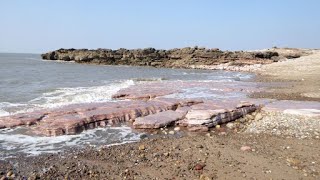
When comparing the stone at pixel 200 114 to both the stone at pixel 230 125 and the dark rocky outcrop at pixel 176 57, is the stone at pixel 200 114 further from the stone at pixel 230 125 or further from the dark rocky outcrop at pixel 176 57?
the dark rocky outcrop at pixel 176 57

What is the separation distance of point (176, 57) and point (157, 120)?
196 feet

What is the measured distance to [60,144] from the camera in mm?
9008

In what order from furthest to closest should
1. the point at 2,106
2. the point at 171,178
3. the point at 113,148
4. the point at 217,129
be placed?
the point at 2,106, the point at 217,129, the point at 113,148, the point at 171,178

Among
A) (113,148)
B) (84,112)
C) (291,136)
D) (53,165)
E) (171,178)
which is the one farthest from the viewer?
(84,112)

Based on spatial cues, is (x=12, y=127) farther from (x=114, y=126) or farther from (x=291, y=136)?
(x=291, y=136)

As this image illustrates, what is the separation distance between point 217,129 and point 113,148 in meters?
3.66

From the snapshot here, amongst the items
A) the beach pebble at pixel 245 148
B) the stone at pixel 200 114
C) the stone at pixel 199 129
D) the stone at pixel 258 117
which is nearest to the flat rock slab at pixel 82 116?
the stone at pixel 200 114

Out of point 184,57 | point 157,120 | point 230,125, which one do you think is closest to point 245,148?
point 230,125

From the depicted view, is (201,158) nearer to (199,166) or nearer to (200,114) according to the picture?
(199,166)

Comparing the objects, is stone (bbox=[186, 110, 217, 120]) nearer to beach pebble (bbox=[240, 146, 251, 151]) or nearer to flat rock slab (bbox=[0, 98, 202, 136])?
flat rock slab (bbox=[0, 98, 202, 136])

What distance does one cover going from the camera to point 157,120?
11047mm

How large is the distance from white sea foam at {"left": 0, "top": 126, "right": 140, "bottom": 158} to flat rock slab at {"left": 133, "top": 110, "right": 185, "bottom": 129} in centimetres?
43

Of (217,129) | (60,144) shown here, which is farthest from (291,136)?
(60,144)

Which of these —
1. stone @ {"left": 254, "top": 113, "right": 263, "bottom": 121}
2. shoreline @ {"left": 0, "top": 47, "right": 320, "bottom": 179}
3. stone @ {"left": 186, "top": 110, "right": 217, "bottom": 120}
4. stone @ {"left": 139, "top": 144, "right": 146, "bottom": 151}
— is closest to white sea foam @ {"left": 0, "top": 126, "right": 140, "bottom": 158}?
shoreline @ {"left": 0, "top": 47, "right": 320, "bottom": 179}
